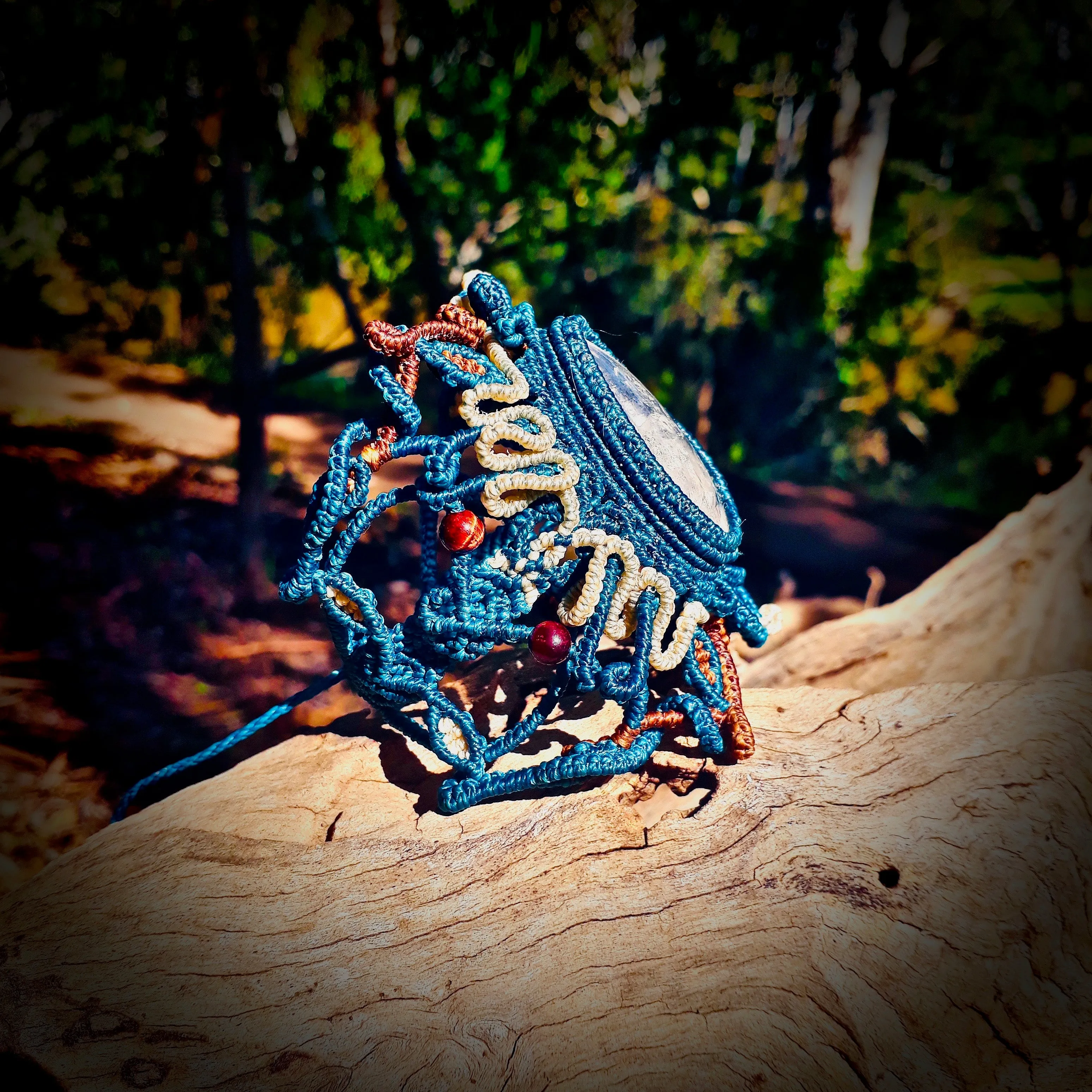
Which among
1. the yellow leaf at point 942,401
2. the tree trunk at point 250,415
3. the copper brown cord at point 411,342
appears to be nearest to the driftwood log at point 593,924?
the copper brown cord at point 411,342

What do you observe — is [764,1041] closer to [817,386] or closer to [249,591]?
[249,591]

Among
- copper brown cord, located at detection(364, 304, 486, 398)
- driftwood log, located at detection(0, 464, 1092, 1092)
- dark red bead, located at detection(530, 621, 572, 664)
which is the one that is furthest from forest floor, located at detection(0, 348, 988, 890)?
copper brown cord, located at detection(364, 304, 486, 398)

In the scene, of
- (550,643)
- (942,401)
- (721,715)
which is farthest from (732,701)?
(942,401)

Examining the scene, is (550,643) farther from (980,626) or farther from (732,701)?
(980,626)

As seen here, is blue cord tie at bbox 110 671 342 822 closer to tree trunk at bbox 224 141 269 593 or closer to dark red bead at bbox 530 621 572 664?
dark red bead at bbox 530 621 572 664

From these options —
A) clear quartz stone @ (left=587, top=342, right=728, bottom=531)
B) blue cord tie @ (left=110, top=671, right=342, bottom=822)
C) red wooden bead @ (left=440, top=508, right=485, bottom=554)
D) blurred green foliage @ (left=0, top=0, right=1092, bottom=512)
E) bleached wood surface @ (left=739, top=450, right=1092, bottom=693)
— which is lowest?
blue cord tie @ (left=110, top=671, right=342, bottom=822)

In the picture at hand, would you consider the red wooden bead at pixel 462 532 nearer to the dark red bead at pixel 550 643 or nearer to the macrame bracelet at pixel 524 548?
the macrame bracelet at pixel 524 548
